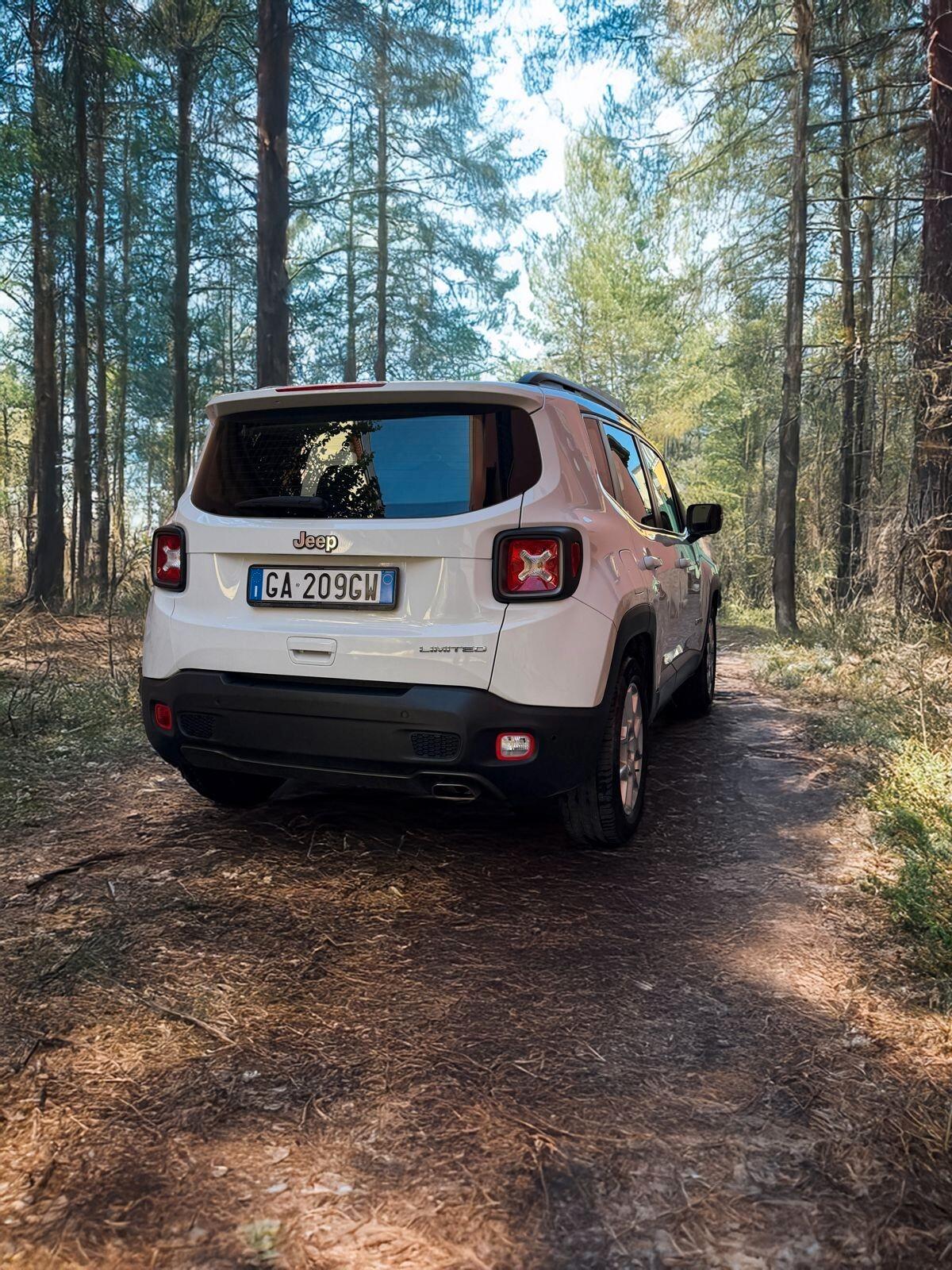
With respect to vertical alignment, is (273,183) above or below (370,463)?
above

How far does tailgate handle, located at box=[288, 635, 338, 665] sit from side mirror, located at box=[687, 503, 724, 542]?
3607 millimetres

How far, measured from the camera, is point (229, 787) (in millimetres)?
4312

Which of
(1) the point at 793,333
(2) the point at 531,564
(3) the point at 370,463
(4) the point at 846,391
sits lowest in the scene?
(2) the point at 531,564

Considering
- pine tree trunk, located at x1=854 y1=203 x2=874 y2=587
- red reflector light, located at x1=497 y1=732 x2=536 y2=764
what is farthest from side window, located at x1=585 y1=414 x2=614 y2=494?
pine tree trunk, located at x1=854 y1=203 x2=874 y2=587

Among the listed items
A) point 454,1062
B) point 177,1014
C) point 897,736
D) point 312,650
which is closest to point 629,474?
point 312,650

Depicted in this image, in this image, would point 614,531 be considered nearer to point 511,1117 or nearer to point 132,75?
point 511,1117

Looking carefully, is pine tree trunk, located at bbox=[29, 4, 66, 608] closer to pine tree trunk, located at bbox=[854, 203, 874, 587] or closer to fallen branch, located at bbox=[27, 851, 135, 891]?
fallen branch, located at bbox=[27, 851, 135, 891]

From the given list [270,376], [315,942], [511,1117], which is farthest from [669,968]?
[270,376]

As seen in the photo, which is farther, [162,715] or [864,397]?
[864,397]

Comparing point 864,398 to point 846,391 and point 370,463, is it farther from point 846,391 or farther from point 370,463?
point 370,463

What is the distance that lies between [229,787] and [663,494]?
3296 mm

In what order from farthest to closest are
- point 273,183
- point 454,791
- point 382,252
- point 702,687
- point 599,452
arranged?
point 382,252 < point 273,183 < point 702,687 < point 599,452 < point 454,791

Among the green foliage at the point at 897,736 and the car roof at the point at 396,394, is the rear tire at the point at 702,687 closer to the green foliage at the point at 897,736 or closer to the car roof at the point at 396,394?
the green foliage at the point at 897,736

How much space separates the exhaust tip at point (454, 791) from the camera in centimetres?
327
